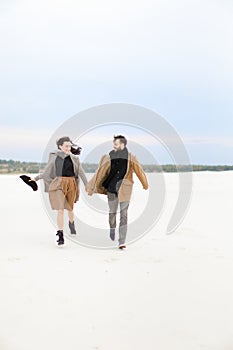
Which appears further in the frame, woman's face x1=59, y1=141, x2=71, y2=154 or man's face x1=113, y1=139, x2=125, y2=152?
woman's face x1=59, y1=141, x2=71, y2=154

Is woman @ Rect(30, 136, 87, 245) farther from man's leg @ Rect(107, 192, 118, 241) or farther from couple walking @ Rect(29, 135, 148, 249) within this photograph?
man's leg @ Rect(107, 192, 118, 241)

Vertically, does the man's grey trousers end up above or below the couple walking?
below

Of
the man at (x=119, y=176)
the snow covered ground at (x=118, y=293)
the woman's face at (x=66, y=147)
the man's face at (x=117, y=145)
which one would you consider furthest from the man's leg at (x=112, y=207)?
the woman's face at (x=66, y=147)

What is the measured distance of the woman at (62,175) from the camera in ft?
17.0

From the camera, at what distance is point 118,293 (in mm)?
3414

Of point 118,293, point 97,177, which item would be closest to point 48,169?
point 97,177

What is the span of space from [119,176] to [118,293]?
202 cm

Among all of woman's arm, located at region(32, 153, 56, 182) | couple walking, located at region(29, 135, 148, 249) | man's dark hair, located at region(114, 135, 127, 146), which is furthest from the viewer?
woman's arm, located at region(32, 153, 56, 182)

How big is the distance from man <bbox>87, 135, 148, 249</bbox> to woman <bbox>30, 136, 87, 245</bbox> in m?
0.28

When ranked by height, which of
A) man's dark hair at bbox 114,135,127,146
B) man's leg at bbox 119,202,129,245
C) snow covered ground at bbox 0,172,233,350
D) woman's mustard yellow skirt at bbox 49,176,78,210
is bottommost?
snow covered ground at bbox 0,172,233,350

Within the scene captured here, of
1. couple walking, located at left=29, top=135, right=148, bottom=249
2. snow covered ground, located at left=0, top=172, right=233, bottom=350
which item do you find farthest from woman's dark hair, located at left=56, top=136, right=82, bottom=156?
snow covered ground, located at left=0, top=172, right=233, bottom=350

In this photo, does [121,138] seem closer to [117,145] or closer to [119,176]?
[117,145]

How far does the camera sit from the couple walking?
5.12 m

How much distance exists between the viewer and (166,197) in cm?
981
